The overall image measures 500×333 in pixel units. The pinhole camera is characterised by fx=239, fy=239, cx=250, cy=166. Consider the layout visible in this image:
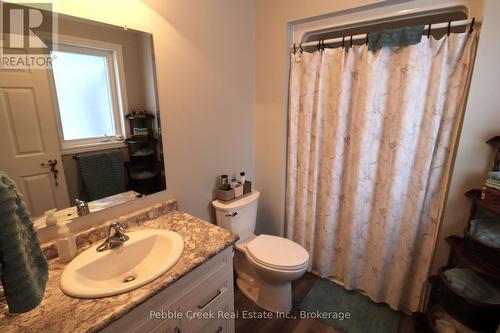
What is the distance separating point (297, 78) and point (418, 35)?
78cm

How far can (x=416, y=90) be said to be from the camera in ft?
4.73

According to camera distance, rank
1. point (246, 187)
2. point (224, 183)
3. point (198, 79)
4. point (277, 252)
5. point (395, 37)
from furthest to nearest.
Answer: point (246, 187)
point (224, 183)
point (277, 252)
point (198, 79)
point (395, 37)

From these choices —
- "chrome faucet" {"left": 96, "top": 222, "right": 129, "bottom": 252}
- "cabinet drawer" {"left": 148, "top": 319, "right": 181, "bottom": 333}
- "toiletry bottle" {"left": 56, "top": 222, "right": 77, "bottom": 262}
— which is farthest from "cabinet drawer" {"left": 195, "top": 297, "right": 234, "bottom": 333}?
"toiletry bottle" {"left": 56, "top": 222, "right": 77, "bottom": 262}

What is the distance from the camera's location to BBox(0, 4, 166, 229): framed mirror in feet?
3.05

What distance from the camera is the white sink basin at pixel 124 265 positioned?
857 millimetres

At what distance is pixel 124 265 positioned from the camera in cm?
111

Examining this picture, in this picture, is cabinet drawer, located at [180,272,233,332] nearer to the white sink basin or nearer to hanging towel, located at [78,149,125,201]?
the white sink basin

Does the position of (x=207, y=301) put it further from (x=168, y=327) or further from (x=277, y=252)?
(x=277, y=252)

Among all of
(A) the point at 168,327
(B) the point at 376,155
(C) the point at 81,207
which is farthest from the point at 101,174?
(B) the point at 376,155

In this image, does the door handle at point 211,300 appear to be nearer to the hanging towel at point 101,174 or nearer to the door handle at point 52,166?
the hanging towel at point 101,174

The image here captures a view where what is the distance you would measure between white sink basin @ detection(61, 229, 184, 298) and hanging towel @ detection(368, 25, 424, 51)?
1628 mm

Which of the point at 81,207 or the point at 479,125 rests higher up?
the point at 479,125

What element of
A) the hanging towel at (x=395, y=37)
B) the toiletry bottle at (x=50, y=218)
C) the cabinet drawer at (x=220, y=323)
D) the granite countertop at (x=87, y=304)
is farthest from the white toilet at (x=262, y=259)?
the hanging towel at (x=395, y=37)

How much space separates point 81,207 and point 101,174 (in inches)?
6.9
